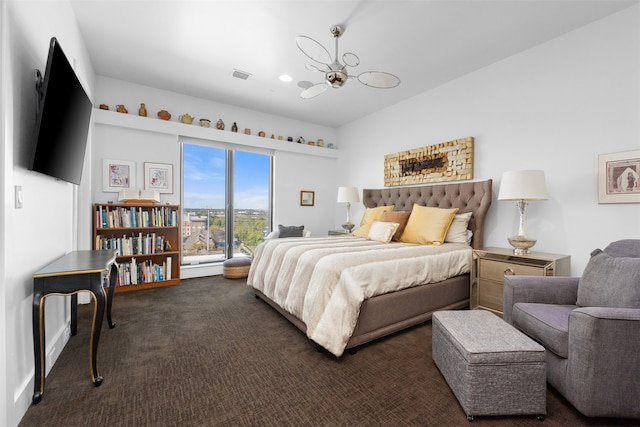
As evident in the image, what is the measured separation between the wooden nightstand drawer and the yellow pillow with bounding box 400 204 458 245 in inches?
21.0

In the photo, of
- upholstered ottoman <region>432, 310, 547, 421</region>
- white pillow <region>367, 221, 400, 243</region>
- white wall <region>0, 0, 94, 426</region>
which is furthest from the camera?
white pillow <region>367, 221, 400, 243</region>

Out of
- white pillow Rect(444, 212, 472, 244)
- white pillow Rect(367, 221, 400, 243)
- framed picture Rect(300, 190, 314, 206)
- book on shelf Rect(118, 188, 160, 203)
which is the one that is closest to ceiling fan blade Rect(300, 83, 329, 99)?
white pillow Rect(367, 221, 400, 243)

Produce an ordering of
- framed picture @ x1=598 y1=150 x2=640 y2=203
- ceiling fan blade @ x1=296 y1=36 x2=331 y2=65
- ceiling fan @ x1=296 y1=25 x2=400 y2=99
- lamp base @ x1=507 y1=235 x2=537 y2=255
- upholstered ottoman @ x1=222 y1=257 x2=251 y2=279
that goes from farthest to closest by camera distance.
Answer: upholstered ottoman @ x1=222 y1=257 x2=251 y2=279
ceiling fan blade @ x1=296 y1=36 x2=331 y2=65
lamp base @ x1=507 y1=235 x2=537 y2=255
ceiling fan @ x1=296 y1=25 x2=400 y2=99
framed picture @ x1=598 y1=150 x2=640 y2=203

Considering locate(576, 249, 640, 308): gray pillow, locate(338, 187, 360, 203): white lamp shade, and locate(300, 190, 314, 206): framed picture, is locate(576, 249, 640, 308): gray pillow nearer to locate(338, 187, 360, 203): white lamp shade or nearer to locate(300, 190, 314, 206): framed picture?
locate(338, 187, 360, 203): white lamp shade

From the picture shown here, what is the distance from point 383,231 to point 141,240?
3.29m

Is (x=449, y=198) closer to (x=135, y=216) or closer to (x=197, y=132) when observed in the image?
(x=197, y=132)

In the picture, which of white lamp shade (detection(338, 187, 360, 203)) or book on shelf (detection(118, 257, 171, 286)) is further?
white lamp shade (detection(338, 187, 360, 203))

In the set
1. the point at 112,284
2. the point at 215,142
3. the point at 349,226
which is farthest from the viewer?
the point at 349,226

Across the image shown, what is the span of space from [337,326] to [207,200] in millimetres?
3598

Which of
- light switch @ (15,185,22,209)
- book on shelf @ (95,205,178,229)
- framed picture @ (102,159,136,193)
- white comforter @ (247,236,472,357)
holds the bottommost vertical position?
white comforter @ (247,236,472,357)

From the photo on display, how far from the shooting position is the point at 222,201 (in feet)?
15.9

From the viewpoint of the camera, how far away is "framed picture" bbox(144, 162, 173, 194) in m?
3.99

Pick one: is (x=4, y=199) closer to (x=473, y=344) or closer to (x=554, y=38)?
(x=473, y=344)

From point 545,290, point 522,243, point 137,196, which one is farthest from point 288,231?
point 545,290
